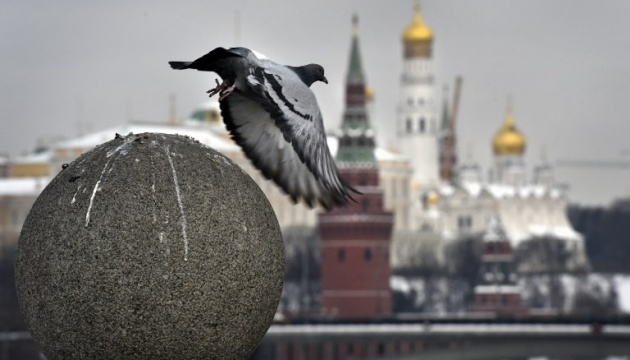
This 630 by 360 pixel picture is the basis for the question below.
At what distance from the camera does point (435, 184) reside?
7215 inches

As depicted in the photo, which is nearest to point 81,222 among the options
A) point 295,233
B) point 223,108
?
point 223,108

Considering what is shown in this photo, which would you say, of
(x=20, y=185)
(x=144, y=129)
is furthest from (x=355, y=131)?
(x=20, y=185)

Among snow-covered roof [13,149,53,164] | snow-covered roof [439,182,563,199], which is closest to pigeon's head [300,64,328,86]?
snow-covered roof [13,149,53,164]

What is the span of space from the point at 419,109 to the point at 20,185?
39453 millimetres

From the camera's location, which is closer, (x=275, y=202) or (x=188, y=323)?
(x=188, y=323)

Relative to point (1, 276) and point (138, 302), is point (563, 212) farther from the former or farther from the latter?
point (138, 302)

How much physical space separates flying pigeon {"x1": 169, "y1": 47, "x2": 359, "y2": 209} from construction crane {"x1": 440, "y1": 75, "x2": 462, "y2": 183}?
163951 mm

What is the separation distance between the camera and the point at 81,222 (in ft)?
59.9

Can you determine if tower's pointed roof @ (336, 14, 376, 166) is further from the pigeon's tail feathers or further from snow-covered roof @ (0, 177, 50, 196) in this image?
the pigeon's tail feathers

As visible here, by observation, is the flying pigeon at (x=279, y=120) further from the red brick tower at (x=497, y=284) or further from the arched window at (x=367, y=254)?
the red brick tower at (x=497, y=284)

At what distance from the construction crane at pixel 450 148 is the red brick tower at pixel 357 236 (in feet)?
236

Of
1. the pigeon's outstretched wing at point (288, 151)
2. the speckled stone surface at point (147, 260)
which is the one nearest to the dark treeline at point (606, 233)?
the pigeon's outstretched wing at point (288, 151)

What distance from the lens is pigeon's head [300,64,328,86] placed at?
1964 cm

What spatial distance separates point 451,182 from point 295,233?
4957 centimetres
